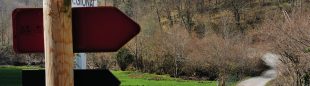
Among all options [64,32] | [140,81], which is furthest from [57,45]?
[140,81]

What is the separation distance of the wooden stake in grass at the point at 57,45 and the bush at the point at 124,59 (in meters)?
46.6

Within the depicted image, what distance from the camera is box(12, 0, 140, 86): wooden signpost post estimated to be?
197cm

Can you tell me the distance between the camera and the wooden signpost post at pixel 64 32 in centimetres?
197

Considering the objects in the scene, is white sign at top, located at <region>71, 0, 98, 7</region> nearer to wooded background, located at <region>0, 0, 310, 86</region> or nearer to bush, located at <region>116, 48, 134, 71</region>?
wooded background, located at <region>0, 0, 310, 86</region>

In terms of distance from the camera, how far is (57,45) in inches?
77.6

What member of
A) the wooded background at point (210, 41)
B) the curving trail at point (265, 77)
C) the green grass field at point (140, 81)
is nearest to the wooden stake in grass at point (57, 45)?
the wooded background at point (210, 41)

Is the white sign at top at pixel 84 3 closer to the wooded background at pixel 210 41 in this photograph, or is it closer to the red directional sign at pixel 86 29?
the red directional sign at pixel 86 29

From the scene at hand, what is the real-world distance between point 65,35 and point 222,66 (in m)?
37.3

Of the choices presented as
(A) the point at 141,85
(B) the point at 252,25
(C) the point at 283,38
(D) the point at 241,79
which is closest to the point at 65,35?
(C) the point at 283,38

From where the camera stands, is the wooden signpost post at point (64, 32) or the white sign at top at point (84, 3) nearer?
the wooden signpost post at point (64, 32)

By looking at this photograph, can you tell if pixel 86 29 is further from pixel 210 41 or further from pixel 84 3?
pixel 210 41

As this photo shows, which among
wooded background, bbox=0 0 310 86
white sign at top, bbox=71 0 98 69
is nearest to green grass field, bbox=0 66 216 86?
wooded background, bbox=0 0 310 86

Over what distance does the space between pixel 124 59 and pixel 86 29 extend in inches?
Result: 1886

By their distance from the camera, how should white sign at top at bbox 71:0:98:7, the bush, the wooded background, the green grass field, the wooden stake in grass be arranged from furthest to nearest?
the bush, the green grass field, the wooded background, white sign at top at bbox 71:0:98:7, the wooden stake in grass
